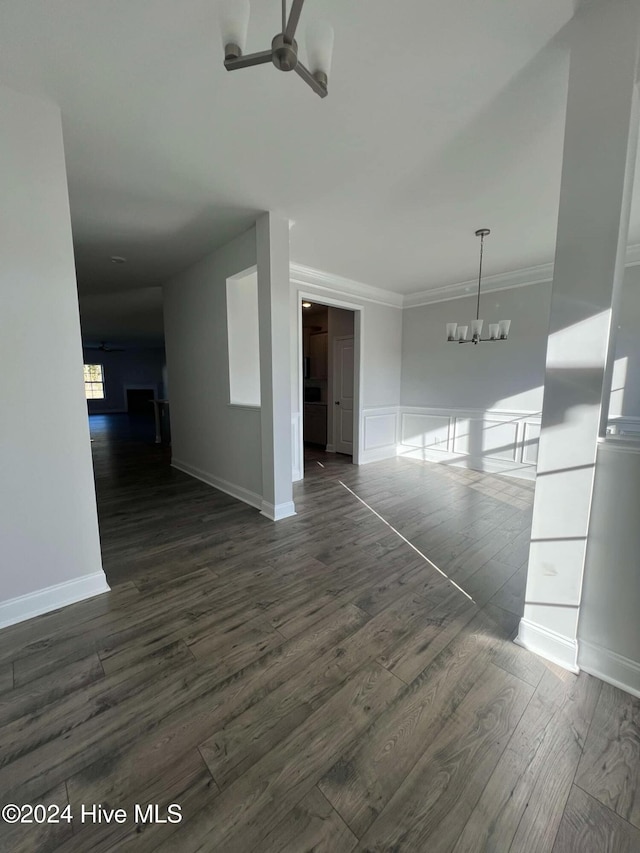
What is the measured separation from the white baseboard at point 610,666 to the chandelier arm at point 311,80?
251cm

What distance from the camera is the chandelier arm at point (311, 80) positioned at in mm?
1105

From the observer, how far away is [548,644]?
1.66 m

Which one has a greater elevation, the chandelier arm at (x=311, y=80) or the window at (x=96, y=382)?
the chandelier arm at (x=311, y=80)

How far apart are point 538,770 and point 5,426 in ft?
9.16

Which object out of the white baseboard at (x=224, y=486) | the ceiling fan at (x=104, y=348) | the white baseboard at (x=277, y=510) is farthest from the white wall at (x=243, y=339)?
the ceiling fan at (x=104, y=348)

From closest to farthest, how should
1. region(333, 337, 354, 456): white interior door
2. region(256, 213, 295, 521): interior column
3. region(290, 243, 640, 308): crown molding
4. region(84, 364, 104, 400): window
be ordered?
region(256, 213, 295, 521): interior column
region(290, 243, 640, 308): crown molding
region(333, 337, 354, 456): white interior door
region(84, 364, 104, 400): window

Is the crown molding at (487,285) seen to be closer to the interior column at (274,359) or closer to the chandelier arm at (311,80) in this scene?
the interior column at (274,359)

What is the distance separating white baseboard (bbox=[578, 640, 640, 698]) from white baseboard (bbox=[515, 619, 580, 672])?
4 centimetres

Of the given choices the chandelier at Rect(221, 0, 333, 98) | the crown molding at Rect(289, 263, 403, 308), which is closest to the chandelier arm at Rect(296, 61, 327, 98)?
the chandelier at Rect(221, 0, 333, 98)

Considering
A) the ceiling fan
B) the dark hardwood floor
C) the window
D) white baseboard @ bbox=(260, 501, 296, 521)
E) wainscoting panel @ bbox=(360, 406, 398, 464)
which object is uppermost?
the ceiling fan

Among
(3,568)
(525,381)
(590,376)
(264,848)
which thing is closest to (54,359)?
(3,568)

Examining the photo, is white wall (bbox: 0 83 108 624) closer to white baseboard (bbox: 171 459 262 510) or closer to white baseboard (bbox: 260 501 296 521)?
white baseboard (bbox: 260 501 296 521)

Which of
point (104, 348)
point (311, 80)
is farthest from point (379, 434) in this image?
point (104, 348)

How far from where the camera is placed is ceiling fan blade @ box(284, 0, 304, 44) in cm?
98
